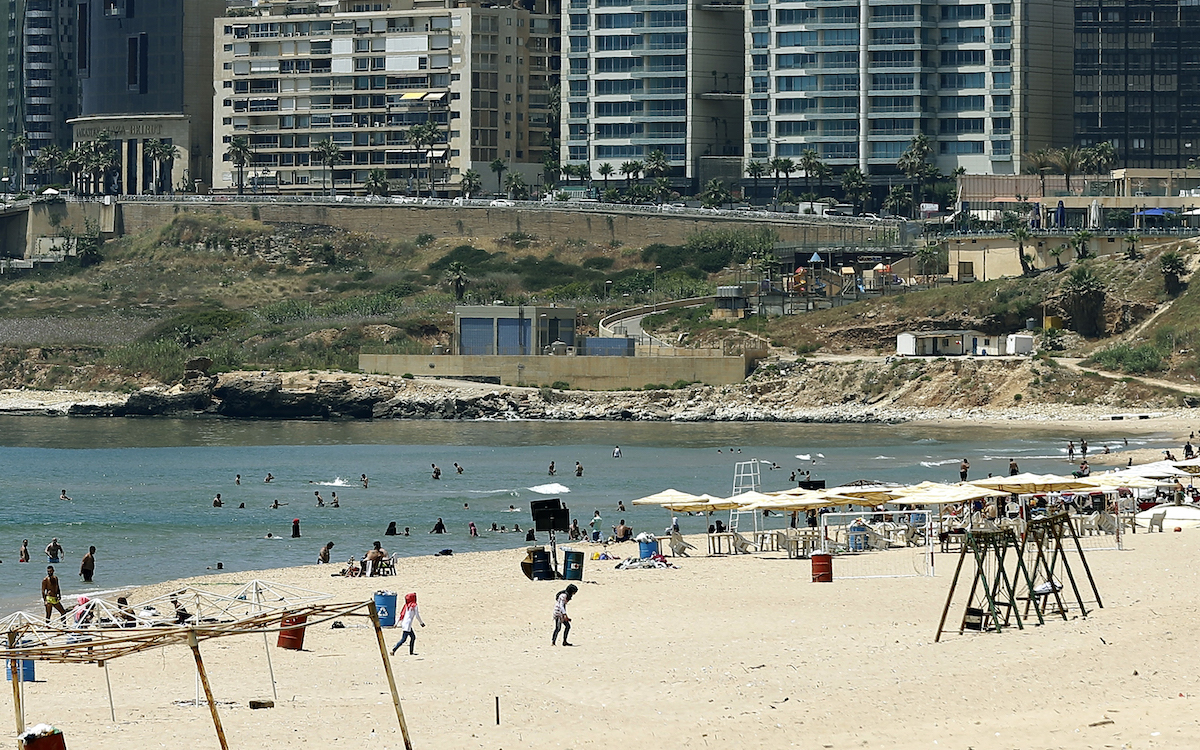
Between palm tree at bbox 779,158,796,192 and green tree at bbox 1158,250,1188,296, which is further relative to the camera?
palm tree at bbox 779,158,796,192

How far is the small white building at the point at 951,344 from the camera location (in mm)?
103500

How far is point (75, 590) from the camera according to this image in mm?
42500

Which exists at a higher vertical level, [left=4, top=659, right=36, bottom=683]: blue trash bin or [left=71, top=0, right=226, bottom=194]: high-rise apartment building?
[left=71, top=0, right=226, bottom=194]: high-rise apartment building

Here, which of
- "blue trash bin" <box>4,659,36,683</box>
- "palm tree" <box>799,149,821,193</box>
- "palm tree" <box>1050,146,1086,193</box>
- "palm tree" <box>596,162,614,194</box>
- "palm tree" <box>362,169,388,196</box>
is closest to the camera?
"blue trash bin" <box>4,659,36,683</box>

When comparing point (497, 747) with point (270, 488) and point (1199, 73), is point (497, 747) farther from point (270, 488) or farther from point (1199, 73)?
point (1199, 73)

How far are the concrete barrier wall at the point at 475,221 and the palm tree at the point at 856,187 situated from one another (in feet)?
24.9

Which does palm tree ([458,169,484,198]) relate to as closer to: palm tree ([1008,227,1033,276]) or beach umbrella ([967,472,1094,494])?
palm tree ([1008,227,1033,276])

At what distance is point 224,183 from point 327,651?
140 metres

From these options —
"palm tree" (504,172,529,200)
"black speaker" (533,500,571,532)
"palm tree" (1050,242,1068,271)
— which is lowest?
"black speaker" (533,500,571,532)

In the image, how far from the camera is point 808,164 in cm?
13650

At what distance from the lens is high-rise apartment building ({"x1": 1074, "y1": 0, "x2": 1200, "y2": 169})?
429 ft

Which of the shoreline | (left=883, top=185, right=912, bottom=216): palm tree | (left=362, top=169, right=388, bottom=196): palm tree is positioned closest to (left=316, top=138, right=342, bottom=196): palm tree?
(left=362, top=169, right=388, bottom=196): palm tree

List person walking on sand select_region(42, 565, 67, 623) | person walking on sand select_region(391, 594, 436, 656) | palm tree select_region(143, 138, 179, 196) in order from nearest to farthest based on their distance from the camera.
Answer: person walking on sand select_region(391, 594, 436, 656) → person walking on sand select_region(42, 565, 67, 623) → palm tree select_region(143, 138, 179, 196)

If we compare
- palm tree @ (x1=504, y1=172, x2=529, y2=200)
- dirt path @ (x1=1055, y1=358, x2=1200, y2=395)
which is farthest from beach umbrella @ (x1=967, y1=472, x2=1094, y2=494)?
palm tree @ (x1=504, y1=172, x2=529, y2=200)
